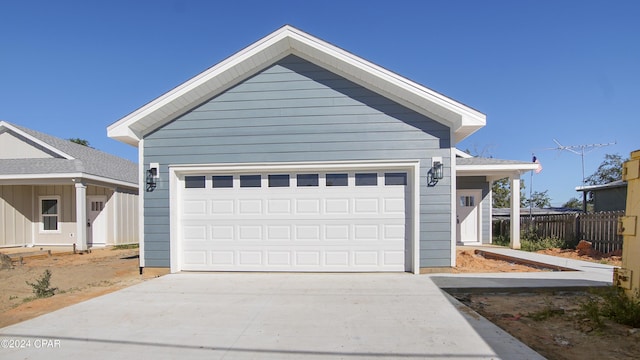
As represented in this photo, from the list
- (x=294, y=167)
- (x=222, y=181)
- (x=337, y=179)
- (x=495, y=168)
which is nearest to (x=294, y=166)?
(x=294, y=167)

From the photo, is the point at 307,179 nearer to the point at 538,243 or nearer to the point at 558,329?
the point at 558,329

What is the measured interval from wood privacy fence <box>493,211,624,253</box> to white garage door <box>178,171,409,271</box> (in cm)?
782

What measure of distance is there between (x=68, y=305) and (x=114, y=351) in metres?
2.41

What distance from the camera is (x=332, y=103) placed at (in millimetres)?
7379

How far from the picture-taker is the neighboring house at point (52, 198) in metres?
13.9

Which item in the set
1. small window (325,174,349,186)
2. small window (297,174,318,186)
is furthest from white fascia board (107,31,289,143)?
small window (325,174,349,186)

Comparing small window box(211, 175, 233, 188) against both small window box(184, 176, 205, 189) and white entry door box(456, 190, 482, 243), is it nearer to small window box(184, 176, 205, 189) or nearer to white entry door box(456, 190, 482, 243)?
small window box(184, 176, 205, 189)

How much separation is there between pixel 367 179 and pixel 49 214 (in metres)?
14.8

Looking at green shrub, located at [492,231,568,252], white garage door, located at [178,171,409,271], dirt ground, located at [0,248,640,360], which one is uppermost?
white garage door, located at [178,171,409,271]

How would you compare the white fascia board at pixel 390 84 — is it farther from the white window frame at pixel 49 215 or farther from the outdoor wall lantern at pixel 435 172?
the white window frame at pixel 49 215

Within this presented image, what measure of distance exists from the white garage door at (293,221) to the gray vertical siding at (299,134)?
0.42 m

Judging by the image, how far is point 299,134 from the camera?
741 cm

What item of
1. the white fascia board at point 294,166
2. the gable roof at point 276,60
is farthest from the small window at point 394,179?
the gable roof at point 276,60

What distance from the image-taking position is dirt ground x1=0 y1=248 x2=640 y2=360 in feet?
12.1
